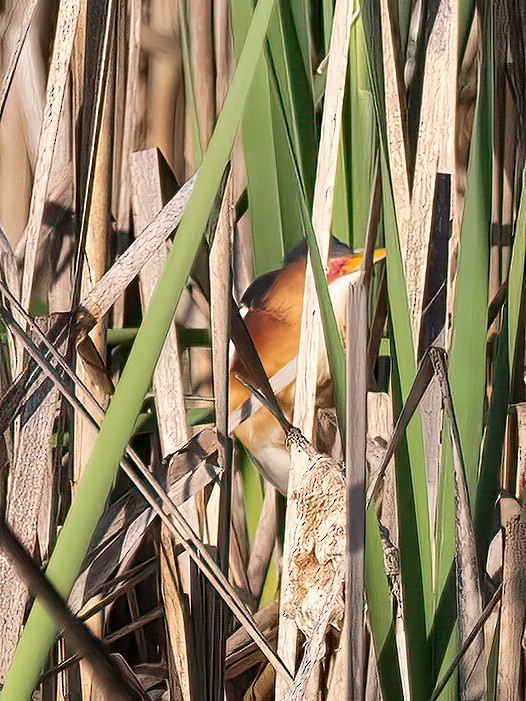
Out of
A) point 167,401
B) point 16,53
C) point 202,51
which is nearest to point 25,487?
point 167,401

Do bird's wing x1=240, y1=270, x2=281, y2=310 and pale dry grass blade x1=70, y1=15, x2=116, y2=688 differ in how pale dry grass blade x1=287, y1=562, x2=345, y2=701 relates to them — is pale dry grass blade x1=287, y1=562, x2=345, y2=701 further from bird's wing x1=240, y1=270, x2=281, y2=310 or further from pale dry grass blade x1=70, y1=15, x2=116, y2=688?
bird's wing x1=240, y1=270, x2=281, y2=310

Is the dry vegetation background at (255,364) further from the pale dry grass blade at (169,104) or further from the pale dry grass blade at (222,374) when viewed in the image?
the pale dry grass blade at (169,104)

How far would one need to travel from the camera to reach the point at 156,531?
1.57 ft

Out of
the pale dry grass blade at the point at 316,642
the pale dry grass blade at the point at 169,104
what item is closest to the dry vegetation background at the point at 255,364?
the pale dry grass blade at the point at 316,642

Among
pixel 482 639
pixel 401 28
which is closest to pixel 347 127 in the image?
pixel 401 28

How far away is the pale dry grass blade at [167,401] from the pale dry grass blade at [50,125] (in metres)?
0.05

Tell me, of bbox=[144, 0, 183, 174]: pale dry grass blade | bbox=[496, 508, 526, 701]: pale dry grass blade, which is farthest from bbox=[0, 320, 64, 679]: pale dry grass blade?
bbox=[144, 0, 183, 174]: pale dry grass blade

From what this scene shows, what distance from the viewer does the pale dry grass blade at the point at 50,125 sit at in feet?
1.34

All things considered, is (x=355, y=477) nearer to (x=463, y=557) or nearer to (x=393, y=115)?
(x=463, y=557)

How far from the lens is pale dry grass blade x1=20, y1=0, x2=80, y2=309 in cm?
41

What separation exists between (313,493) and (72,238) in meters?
0.23

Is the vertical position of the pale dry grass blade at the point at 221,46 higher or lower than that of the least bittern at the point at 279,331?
higher

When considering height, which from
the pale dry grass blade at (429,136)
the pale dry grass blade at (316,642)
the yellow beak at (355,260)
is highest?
the pale dry grass blade at (429,136)

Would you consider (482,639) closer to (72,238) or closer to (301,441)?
(301,441)
